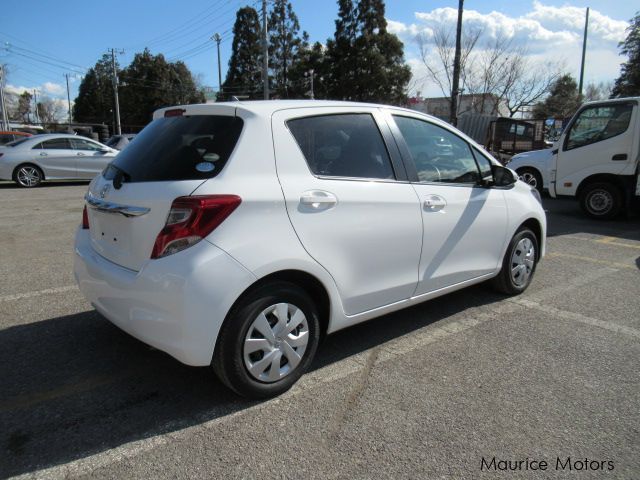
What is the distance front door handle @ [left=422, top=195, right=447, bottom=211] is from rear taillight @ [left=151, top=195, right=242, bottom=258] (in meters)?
1.62

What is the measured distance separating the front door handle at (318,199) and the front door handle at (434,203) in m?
0.89

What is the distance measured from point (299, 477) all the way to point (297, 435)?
0.31m

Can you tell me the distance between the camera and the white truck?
8.48 m

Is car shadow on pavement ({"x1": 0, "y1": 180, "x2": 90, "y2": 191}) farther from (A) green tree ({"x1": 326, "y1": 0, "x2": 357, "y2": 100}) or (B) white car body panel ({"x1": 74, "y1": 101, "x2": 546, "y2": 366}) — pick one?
(A) green tree ({"x1": 326, "y1": 0, "x2": 357, "y2": 100})

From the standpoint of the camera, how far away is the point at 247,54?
6125 centimetres

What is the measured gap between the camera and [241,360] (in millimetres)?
2682

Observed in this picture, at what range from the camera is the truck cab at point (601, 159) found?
8477mm

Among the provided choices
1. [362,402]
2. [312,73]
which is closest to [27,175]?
[362,402]

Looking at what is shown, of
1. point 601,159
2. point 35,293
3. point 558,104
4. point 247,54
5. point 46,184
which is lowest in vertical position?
point 35,293

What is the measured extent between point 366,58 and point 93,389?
45854 millimetres

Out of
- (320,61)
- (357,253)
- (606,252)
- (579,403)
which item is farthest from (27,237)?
(320,61)

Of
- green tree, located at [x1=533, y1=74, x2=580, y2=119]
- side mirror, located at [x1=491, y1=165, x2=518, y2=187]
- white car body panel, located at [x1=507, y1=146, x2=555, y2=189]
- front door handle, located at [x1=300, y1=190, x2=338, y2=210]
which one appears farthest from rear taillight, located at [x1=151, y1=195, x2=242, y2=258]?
green tree, located at [x1=533, y1=74, x2=580, y2=119]

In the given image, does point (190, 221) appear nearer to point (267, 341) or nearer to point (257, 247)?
point (257, 247)

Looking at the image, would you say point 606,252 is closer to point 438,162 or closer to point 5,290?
point 438,162
